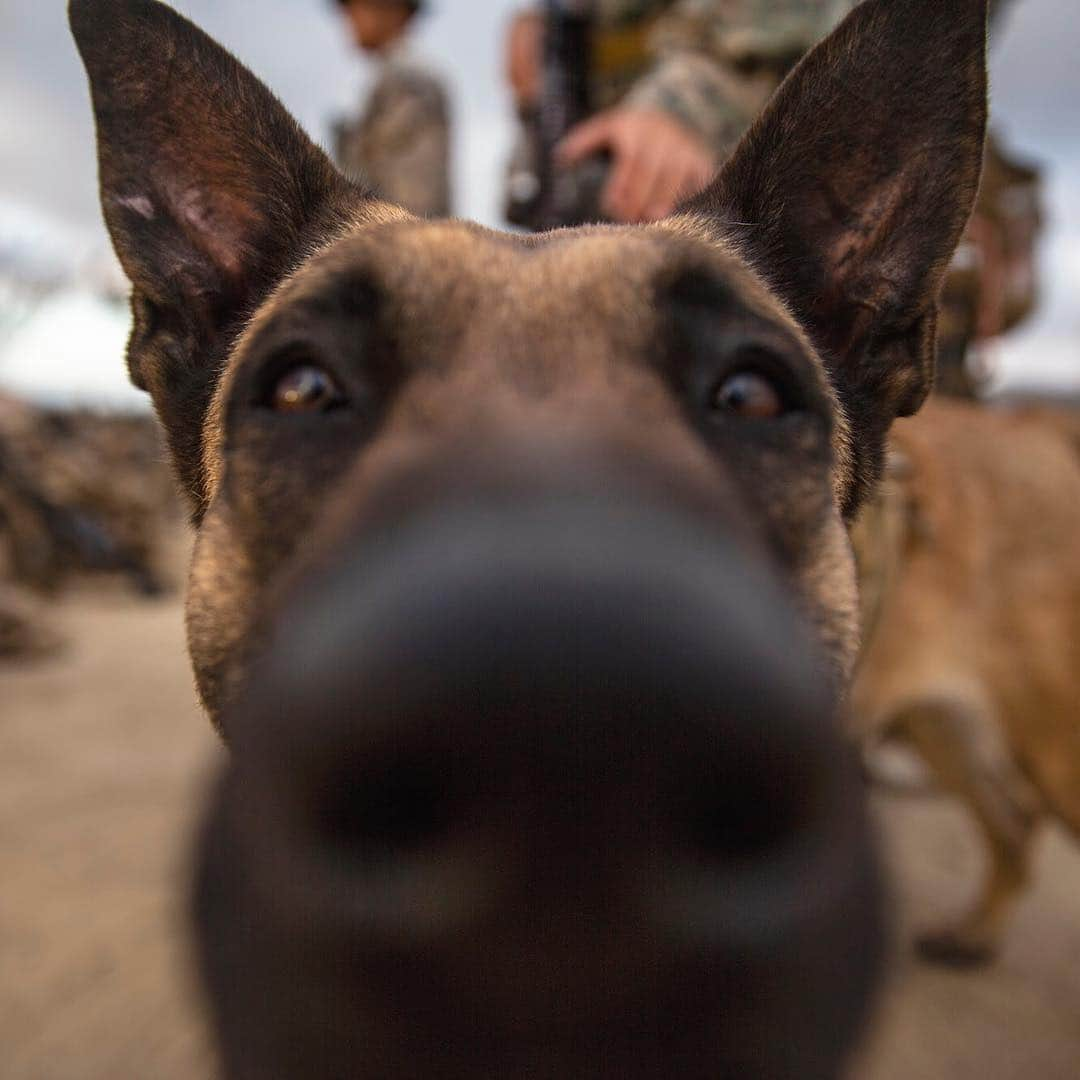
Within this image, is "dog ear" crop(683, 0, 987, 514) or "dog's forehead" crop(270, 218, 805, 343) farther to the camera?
"dog ear" crop(683, 0, 987, 514)

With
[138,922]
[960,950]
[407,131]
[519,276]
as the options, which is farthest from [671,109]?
[138,922]

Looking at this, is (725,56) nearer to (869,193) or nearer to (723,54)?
(723,54)

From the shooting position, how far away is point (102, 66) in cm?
176

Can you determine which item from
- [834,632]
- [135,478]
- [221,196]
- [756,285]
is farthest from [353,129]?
[135,478]

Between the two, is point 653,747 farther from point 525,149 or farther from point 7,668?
point 7,668

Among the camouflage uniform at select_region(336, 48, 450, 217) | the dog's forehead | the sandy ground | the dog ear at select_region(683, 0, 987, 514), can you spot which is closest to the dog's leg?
the sandy ground

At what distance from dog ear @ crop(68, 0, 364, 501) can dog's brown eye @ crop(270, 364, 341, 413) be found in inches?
20.5

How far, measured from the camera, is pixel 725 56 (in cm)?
356

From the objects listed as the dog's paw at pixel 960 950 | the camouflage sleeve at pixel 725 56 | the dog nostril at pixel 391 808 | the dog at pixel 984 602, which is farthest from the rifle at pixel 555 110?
the dog's paw at pixel 960 950

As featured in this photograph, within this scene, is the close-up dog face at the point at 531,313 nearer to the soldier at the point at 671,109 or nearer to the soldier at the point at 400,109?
the soldier at the point at 671,109

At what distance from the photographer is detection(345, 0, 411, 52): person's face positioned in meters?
5.82

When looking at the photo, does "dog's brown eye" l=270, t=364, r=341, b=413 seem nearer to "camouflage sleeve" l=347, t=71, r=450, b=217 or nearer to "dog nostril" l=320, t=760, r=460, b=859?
"dog nostril" l=320, t=760, r=460, b=859

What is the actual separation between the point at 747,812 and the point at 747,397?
827 mm

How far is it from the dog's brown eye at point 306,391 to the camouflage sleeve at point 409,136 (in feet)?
15.6
